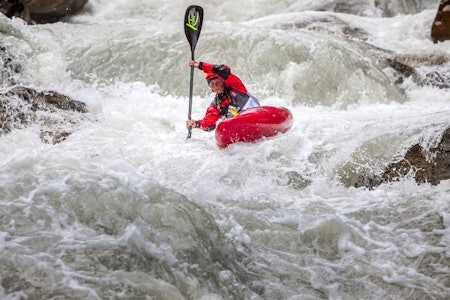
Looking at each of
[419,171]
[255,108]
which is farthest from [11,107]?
[419,171]

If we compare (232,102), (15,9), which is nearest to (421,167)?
(232,102)

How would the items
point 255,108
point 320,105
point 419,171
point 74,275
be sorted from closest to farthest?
point 74,275 → point 419,171 → point 255,108 → point 320,105

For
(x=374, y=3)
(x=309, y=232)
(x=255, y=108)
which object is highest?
(x=374, y=3)

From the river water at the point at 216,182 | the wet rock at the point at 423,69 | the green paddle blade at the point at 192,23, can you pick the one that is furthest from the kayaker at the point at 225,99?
the wet rock at the point at 423,69

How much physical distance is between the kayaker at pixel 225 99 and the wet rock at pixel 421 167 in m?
1.68

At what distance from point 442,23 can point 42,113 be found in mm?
6756

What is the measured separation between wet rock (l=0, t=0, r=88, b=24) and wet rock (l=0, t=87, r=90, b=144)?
4.49m

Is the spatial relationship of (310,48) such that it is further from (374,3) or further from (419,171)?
(374,3)

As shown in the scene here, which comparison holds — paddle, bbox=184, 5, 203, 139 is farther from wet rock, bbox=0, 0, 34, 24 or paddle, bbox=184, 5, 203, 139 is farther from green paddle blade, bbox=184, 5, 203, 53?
wet rock, bbox=0, 0, 34, 24

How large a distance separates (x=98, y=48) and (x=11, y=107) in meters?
2.72

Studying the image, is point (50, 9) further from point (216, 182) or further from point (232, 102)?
point (216, 182)

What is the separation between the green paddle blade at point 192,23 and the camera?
629cm

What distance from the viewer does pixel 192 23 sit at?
6359 mm

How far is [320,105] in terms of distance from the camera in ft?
23.7
